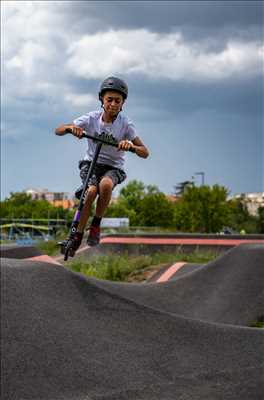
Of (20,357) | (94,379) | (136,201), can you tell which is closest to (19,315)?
(20,357)

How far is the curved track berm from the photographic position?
848cm

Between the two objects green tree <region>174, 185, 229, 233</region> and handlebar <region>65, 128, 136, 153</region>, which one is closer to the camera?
handlebar <region>65, 128, 136, 153</region>

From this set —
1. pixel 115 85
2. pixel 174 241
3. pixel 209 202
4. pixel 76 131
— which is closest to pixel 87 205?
pixel 76 131

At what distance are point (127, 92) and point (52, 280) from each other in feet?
29.2

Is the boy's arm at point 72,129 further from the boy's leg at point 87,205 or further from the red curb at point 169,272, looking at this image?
the red curb at point 169,272

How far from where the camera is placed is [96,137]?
8.48ft

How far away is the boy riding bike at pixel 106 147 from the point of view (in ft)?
7.80

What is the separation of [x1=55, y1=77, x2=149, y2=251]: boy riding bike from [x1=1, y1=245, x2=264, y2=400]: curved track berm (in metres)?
5.55

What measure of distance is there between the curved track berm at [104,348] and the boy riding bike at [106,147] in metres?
5.55

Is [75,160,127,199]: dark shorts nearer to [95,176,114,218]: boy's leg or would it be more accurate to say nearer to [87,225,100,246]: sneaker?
[95,176,114,218]: boy's leg

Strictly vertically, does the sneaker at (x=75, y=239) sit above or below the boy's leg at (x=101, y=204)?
below

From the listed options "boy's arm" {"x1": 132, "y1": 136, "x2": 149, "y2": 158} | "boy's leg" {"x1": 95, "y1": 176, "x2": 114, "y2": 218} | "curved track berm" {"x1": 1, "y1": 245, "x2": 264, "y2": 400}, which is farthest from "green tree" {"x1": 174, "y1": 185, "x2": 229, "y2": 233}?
"curved track berm" {"x1": 1, "y1": 245, "x2": 264, "y2": 400}

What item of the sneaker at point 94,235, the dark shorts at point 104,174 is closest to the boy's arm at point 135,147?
the dark shorts at point 104,174

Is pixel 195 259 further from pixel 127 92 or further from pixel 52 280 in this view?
pixel 127 92
